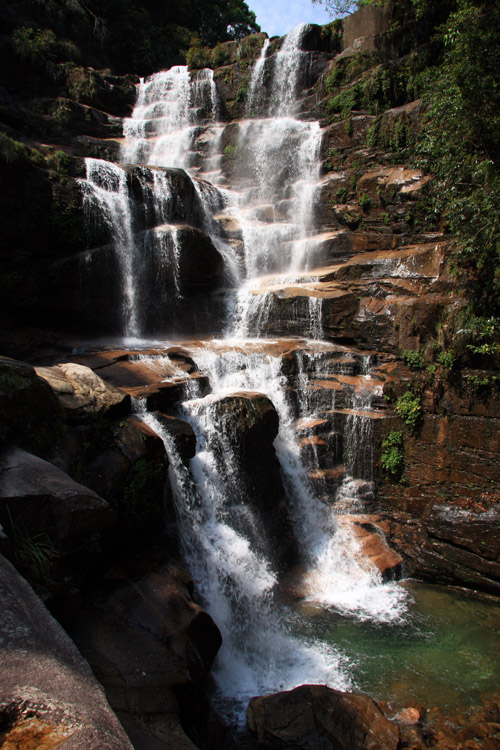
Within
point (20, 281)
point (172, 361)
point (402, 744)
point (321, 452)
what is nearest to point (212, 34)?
point (20, 281)

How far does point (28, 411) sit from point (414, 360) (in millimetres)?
7826

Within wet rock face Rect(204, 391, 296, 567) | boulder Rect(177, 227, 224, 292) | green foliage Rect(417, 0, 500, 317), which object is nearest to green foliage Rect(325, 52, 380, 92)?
green foliage Rect(417, 0, 500, 317)

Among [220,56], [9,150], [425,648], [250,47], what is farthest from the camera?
[220,56]

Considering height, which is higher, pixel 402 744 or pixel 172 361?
pixel 172 361

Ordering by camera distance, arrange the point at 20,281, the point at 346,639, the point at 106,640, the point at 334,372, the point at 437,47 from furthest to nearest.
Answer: the point at 437,47 < the point at 20,281 < the point at 334,372 < the point at 346,639 < the point at 106,640

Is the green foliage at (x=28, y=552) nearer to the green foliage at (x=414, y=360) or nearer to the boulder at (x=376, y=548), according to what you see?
the boulder at (x=376, y=548)

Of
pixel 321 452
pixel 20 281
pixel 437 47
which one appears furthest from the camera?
pixel 437 47

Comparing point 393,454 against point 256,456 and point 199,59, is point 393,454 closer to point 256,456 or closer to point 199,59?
point 256,456

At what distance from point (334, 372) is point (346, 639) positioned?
5677 millimetres

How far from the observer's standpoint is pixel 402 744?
14.1 feet

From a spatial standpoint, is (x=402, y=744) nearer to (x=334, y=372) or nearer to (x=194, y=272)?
(x=334, y=372)

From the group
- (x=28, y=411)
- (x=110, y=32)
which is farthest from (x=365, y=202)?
(x=110, y=32)

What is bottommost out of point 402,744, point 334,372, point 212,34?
point 402,744

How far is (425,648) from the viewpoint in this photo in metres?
6.08
